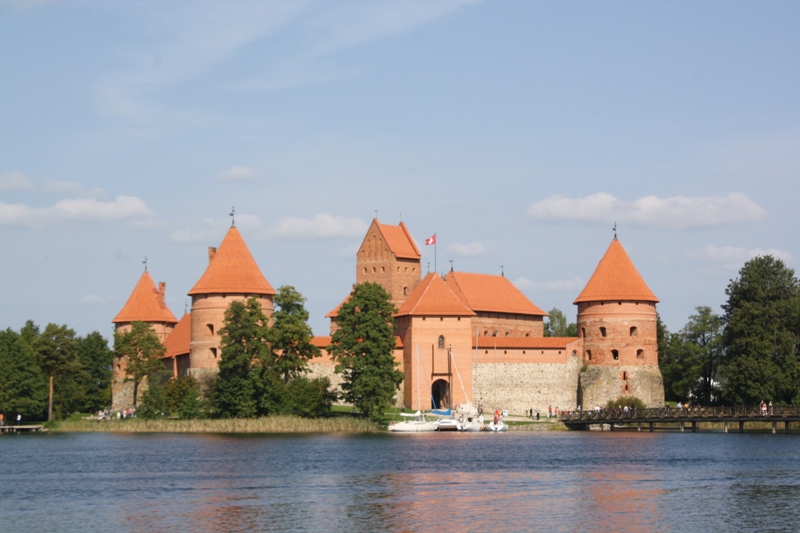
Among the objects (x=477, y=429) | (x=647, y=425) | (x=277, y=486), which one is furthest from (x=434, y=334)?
(x=277, y=486)

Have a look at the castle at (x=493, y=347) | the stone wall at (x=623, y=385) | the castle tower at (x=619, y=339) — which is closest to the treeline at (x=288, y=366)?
the castle at (x=493, y=347)

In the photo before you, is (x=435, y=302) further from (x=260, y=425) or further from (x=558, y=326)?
(x=558, y=326)

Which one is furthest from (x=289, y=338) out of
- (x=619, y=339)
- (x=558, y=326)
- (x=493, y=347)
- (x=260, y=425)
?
(x=558, y=326)

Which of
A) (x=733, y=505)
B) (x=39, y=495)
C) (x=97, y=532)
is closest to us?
(x=97, y=532)

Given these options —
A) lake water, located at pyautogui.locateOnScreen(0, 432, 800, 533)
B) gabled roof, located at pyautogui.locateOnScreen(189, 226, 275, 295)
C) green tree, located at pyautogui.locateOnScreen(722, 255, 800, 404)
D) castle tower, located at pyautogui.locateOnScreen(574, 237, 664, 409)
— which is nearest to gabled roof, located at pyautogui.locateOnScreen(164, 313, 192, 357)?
gabled roof, located at pyautogui.locateOnScreen(189, 226, 275, 295)

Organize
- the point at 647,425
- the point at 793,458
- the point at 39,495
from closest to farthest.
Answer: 1. the point at 39,495
2. the point at 793,458
3. the point at 647,425

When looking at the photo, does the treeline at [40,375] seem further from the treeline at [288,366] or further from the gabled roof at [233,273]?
the gabled roof at [233,273]

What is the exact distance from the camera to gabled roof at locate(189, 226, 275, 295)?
166 feet

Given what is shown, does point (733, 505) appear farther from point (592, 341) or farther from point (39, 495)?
point (592, 341)

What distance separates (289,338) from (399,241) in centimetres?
1712

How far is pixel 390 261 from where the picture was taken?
199ft

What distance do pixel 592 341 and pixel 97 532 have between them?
35155mm

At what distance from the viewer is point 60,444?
39.7 meters

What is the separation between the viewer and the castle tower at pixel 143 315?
59312 millimetres
